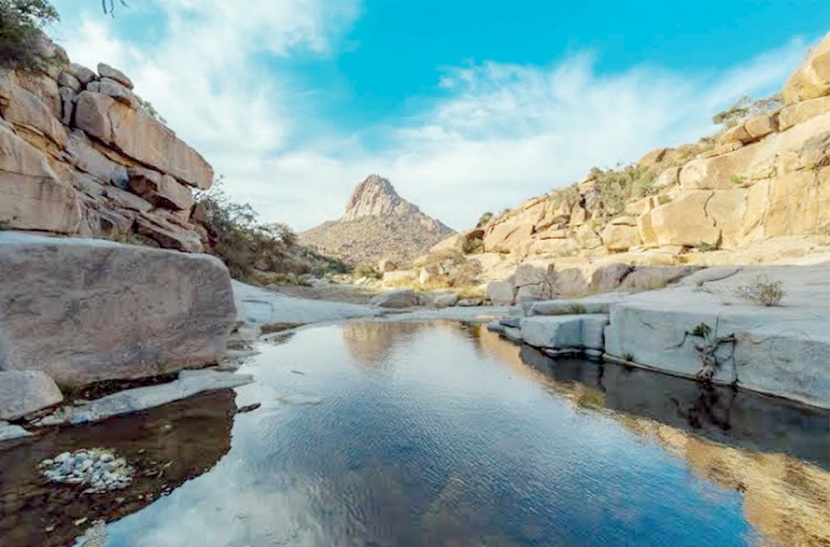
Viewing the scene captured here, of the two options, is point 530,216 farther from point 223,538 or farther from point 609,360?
point 223,538

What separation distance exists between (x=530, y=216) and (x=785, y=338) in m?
28.6

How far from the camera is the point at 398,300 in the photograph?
20234mm

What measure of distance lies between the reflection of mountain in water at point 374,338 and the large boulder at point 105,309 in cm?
320

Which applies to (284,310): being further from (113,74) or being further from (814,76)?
(814,76)

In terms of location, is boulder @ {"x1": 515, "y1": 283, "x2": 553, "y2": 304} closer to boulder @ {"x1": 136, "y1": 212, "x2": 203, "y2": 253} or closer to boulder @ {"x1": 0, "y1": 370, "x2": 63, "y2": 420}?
boulder @ {"x1": 136, "y1": 212, "x2": 203, "y2": 253}

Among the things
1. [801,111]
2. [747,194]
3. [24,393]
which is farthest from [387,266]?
[24,393]

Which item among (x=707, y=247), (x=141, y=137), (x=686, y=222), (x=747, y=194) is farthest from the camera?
(x=686, y=222)

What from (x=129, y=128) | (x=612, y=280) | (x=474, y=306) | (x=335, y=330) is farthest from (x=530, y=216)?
(x=129, y=128)

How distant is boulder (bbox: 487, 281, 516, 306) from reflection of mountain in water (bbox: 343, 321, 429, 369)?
6.66 m

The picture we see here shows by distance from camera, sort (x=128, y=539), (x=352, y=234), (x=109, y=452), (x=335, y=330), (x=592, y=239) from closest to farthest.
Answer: (x=128, y=539), (x=109, y=452), (x=335, y=330), (x=592, y=239), (x=352, y=234)

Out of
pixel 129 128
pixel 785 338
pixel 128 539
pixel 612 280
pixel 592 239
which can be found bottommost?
pixel 128 539

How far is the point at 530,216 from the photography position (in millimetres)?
33125

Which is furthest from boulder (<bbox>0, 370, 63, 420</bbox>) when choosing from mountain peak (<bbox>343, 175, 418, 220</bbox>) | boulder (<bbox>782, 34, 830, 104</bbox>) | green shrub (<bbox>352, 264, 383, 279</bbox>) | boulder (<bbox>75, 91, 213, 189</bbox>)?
mountain peak (<bbox>343, 175, 418, 220</bbox>)

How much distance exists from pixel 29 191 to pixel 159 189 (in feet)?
26.5
